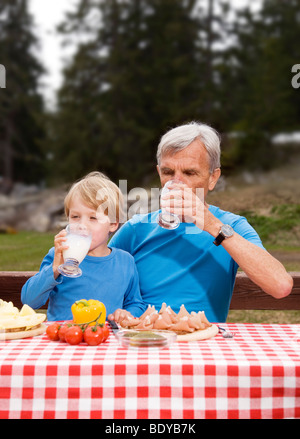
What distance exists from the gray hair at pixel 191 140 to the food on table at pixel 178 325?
766 millimetres

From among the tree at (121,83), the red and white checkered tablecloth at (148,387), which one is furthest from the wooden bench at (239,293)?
the tree at (121,83)

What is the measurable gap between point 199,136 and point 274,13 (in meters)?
7.42

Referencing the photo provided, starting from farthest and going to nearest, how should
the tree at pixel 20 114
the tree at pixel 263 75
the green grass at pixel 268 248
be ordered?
the tree at pixel 20 114 → the tree at pixel 263 75 → the green grass at pixel 268 248

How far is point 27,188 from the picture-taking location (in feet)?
29.2

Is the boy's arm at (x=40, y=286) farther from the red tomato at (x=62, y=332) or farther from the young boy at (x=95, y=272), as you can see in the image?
the red tomato at (x=62, y=332)

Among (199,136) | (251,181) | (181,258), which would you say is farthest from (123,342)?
(251,181)

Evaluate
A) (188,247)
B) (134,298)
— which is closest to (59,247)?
(134,298)

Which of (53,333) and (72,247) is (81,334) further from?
(72,247)

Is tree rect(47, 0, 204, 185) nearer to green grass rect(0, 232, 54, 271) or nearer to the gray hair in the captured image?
green grass rect(0, 232, 54, 271)

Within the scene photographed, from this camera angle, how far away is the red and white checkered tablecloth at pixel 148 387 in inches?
48.0

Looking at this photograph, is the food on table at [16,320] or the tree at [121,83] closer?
the food on table at [16,320]

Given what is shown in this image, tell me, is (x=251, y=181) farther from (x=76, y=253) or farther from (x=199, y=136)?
(x=76, y=253)

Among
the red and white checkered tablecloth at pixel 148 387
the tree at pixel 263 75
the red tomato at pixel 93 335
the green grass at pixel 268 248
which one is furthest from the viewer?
the tree at pixel 263 75

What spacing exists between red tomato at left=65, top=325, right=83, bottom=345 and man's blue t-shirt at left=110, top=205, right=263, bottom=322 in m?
0.67
